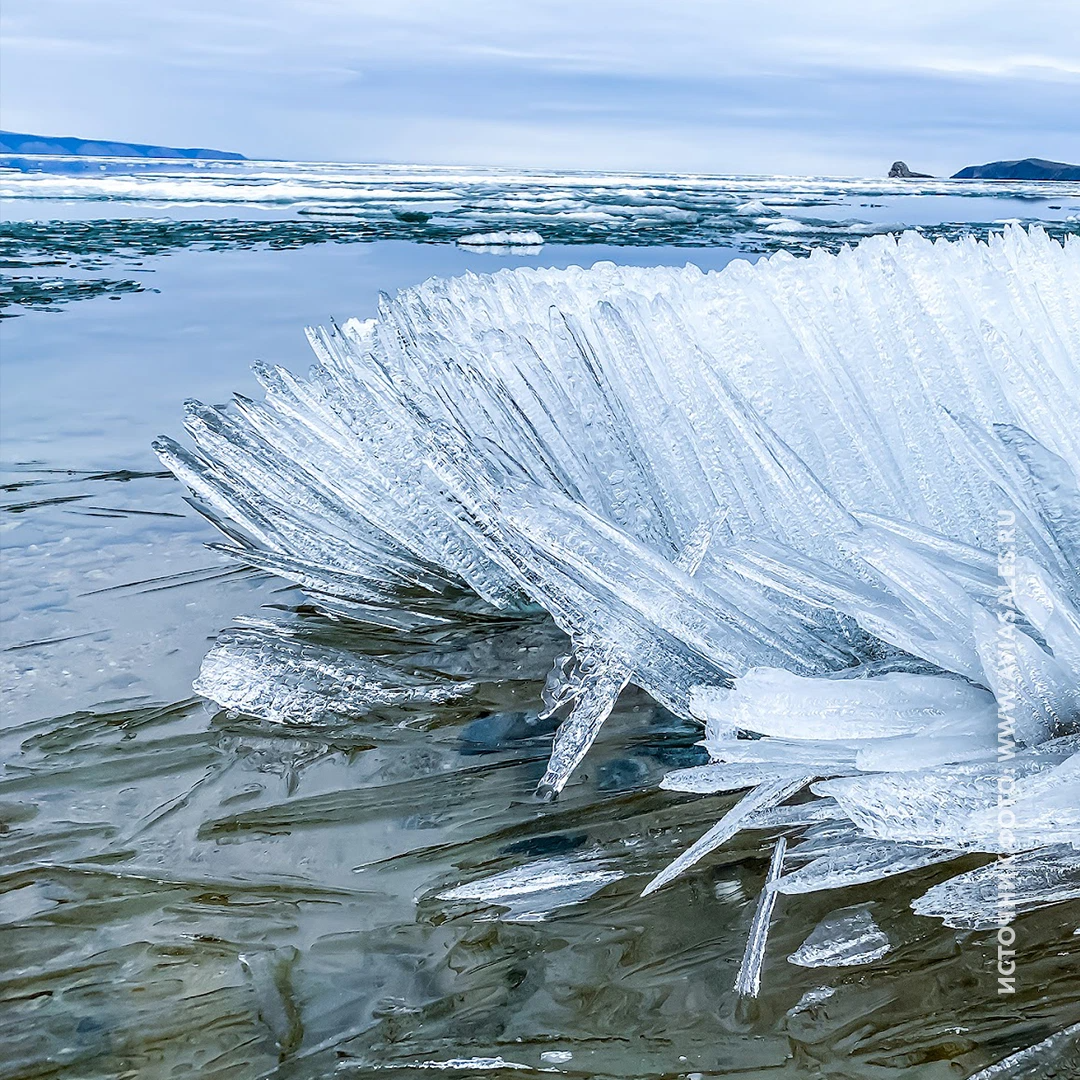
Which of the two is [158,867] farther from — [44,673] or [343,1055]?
[44,673]

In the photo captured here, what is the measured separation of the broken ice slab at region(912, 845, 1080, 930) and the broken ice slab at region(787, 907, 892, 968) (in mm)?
30

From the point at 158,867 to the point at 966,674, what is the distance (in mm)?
550

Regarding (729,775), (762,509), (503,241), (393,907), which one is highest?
(503,241)

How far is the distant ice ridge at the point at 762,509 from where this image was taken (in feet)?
1.86

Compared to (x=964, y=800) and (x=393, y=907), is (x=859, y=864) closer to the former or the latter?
(x=964, y=800)

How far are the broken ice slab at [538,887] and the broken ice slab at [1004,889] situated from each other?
203 mm

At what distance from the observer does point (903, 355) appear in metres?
0.97

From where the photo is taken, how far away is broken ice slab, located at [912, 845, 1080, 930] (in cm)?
57

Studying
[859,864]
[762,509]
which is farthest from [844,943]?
[762,509]

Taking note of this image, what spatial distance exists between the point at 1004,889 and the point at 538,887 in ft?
0.94

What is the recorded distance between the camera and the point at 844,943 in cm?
58

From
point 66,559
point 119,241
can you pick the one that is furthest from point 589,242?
point 66,559

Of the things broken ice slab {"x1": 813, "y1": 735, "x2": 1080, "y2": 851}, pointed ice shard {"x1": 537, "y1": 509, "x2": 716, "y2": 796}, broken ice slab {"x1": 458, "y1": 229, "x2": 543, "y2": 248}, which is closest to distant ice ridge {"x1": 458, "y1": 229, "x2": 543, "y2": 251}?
broken ice slab {"x1": 458, "y1": 229, "x2": 543, "y2": 248}

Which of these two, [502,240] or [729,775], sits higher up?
[502,240]
